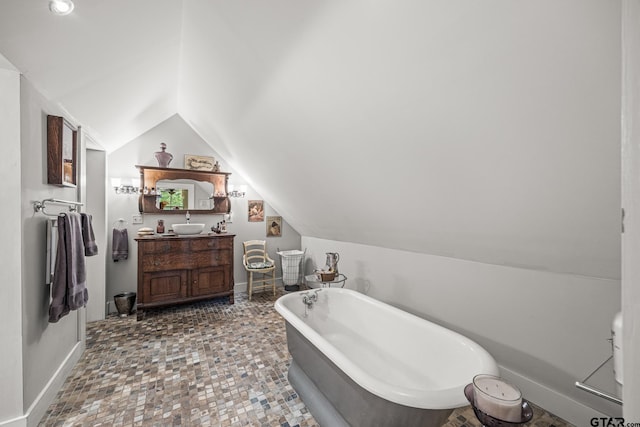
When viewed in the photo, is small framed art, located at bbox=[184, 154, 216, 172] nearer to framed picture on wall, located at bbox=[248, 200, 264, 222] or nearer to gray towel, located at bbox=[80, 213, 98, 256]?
framed picture on wall, located at bbox=[248, 200, 264, 222]

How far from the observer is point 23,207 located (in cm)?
167

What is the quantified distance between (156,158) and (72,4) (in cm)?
288

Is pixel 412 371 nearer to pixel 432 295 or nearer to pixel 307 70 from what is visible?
pixel 432 295

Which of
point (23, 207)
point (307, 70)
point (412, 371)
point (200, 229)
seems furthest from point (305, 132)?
point (200, 229)

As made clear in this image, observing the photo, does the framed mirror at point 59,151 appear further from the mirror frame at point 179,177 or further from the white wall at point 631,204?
the white wall at point 631,204

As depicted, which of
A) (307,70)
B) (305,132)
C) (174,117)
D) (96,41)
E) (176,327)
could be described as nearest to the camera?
(96,41)

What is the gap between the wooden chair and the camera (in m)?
4.27

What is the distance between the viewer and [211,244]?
386cm

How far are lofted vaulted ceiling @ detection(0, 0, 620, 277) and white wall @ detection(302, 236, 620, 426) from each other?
156 mm

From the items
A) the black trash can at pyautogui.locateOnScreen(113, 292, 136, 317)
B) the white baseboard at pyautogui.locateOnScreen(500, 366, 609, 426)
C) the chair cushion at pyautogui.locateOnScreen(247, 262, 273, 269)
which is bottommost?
the white baseboard at pyautogui.locateOnScreen(500, 366, 609, 426)

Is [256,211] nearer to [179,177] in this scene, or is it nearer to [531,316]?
[179,177]

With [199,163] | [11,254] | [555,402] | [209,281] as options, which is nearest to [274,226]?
[209,281]

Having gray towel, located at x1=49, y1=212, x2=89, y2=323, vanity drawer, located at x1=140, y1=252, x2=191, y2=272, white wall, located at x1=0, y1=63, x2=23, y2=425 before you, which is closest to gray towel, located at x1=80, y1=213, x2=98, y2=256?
gray towel, located at x1=49, y1=212, x2=89, y2=323

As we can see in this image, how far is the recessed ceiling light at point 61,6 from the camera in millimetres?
1253
